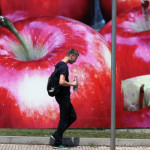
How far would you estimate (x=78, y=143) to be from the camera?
8156 mm

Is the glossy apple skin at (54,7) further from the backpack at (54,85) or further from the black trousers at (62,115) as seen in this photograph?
the black trousers at (62,115)

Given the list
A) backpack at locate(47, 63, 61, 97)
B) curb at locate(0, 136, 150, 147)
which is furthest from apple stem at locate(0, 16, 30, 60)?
backpack at locate(47, 63, 61, 97)

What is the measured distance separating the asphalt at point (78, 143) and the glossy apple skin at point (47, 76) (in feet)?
7.42

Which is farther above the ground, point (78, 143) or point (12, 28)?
point (12, 28)

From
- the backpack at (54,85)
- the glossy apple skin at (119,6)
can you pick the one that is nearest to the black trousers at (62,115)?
the backpack at (54,85)

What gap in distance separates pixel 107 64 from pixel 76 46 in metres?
0.79

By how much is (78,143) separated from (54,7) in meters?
3.83

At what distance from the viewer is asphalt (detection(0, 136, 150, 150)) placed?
8.09 meters

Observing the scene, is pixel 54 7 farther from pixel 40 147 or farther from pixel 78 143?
pixel 40 147

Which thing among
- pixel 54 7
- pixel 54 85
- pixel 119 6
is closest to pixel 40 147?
pixel 54 85

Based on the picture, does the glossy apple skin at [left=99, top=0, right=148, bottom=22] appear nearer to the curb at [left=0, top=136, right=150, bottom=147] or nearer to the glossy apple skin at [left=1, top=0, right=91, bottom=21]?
the glossy apple skin at [left=1, top=0, right=91, bottom=21]

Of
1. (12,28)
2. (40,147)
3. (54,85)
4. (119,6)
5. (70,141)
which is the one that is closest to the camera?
(54,85)

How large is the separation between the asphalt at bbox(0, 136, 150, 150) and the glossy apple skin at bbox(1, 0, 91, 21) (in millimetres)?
3578

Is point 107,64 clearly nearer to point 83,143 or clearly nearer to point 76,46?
point 76,46
